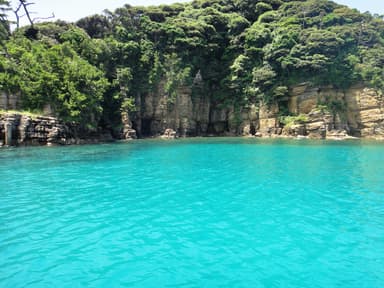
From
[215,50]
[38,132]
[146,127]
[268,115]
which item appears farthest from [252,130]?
[38,132]

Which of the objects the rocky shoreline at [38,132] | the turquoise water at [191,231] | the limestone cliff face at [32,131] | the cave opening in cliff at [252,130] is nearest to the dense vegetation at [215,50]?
the rocky shoreline at [38,132]

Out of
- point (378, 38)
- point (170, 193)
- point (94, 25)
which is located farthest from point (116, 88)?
point (378, 38)

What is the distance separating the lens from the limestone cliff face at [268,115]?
47156mm

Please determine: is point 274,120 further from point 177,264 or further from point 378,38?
point 177,264

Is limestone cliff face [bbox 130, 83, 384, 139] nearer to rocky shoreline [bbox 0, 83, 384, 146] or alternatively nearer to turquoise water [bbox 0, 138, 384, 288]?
Result: rocky shoreline [bbox 0, 83, 384, 146]

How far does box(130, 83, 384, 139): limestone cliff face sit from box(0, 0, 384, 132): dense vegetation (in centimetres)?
173

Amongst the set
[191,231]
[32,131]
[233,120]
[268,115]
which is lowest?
[191,231]

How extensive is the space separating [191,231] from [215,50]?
5575 cm

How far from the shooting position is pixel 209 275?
548 cm

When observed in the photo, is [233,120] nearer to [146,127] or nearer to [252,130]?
[252,130]

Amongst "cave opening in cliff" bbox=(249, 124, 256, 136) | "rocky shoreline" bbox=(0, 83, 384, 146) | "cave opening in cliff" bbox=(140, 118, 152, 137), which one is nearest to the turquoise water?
"rocky shoreline" bbox=(0, 83, 384, 146)

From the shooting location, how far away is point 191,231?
7590 millimetres

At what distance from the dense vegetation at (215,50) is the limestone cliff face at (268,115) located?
1.73 meters

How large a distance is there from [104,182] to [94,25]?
167ft
